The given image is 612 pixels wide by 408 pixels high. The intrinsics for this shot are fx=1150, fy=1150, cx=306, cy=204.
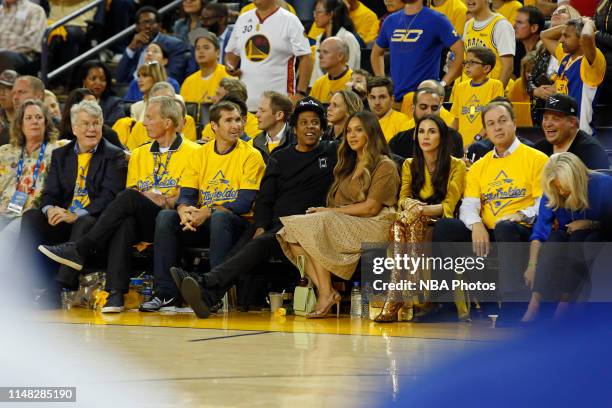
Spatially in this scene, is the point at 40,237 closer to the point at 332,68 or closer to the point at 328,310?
the point at 328,310

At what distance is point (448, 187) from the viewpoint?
7434 millimetres

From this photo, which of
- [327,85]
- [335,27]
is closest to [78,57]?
[335,27]

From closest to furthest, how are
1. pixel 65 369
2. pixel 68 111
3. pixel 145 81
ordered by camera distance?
1. pixel 65 369
2. pixel 68 111
3. pixel 145 81

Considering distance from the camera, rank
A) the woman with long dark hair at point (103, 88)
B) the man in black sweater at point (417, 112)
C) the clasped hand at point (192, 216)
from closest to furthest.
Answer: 1. the clasped hand at point (192, 216)
2. the man in black sweater at point (417, 112)
3. the woman with long dark hair at point (103, 88)

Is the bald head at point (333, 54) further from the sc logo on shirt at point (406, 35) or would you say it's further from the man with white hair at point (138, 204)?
the man with white hair at point (138, 204)

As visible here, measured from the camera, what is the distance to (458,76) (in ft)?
31.1

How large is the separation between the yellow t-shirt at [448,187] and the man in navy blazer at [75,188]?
2.19 metres

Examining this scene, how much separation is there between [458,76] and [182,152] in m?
2.50

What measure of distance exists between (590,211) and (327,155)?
6.66 feet

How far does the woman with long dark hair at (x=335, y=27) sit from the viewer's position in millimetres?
10320

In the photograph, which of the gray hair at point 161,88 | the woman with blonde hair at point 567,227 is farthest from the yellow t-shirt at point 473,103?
the gray hair at point 161,88

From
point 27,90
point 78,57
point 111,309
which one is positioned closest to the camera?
point 111,309

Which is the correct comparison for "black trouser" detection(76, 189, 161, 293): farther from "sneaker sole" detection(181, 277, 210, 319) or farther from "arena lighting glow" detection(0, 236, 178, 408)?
"arena lighting glow" detection(0, 236, 178, 408)

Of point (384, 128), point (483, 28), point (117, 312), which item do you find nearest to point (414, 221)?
point (384, 128)
